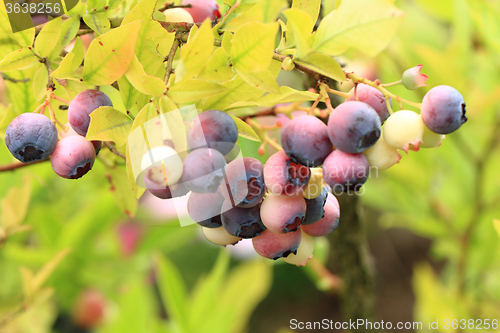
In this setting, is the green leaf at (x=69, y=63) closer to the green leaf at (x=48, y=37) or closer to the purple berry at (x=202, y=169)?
the green leaf at (x=48, y=37)

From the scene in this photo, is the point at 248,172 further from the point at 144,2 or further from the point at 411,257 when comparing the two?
the point at 411,257

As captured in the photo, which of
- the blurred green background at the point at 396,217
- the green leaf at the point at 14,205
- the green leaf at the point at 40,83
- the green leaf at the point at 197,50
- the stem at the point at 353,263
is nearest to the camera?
the green leaf at the point at 197,50

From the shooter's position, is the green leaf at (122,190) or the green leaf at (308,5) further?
the green leaf at (122,190)

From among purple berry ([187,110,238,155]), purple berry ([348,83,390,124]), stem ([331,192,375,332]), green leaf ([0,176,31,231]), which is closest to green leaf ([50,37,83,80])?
purple berry ([187,110,238,155])

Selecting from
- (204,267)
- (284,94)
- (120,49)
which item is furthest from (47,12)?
(204,267)

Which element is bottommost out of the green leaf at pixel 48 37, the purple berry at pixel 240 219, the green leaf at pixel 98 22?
the purple berry at pixel 240 219

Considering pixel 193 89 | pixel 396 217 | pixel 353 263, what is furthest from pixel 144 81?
pixel 396 217

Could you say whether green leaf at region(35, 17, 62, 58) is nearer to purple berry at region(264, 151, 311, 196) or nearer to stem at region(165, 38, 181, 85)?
stem at region(165, 38, 181, 85)

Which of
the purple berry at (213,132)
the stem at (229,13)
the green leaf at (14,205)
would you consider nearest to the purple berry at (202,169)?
the purple berry at (213,132)
